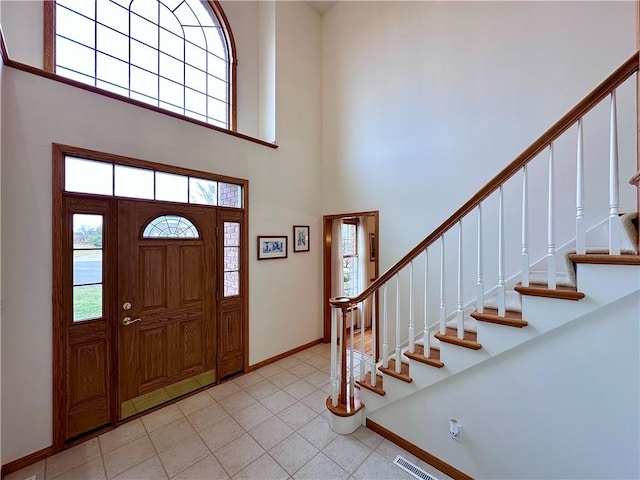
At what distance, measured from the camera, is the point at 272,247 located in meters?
3.67

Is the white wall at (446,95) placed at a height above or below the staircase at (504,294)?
above

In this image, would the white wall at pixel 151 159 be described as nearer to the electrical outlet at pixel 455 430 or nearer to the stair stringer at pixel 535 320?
the stair stringer at pixel 535 320

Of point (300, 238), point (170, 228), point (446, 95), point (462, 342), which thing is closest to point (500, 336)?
point (462, 342)

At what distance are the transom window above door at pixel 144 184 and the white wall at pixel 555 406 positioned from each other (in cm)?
285

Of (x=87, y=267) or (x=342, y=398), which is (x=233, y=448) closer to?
(x=342, y=398)

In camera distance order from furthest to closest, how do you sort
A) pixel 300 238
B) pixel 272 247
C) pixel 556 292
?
pixel 300 238
pixel 272 247
pixel 556 292

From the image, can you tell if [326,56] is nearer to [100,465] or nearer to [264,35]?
[264,35]

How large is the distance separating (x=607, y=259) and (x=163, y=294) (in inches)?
130

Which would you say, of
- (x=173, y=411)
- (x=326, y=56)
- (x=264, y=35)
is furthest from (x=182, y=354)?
(x=326, y=56)

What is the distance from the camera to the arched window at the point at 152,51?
8.27ft

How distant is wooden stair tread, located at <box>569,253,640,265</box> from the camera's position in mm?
1269

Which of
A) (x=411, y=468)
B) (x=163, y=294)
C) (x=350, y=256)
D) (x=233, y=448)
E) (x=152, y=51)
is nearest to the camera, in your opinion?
(x=411, y=468)

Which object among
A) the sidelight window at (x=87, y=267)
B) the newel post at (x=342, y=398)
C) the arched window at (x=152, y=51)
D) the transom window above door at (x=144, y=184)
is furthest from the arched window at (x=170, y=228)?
the newel post at (x=342, y=398)

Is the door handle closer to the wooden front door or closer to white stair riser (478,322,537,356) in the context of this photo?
the wooden front door
